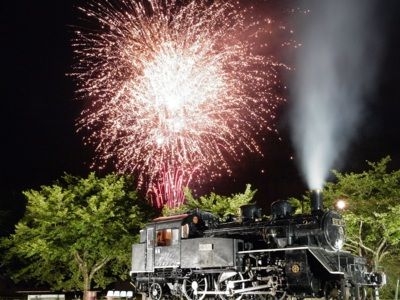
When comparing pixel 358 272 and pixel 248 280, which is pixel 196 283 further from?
pixel 358 272

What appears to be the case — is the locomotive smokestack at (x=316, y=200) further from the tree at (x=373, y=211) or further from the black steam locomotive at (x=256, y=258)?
the tree at (x=373, y=211)

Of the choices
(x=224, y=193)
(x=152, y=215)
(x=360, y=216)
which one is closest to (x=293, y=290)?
(x=360, y=216)

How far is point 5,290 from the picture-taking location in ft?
102

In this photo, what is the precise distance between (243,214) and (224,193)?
2445cm

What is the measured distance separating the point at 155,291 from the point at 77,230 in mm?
6827

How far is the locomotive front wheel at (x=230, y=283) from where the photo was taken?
15.3 m

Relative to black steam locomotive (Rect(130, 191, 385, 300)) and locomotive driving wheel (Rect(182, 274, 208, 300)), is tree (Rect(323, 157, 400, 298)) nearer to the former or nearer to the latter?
black steam locomotive (Rect(130, 191, 385, 300))

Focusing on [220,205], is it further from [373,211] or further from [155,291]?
[155,291]

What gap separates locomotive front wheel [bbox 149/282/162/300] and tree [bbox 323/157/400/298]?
8917 millimetres

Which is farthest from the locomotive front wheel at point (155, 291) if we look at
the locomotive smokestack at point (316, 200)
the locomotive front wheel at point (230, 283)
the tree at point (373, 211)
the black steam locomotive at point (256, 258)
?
the tree at point (373, 211)

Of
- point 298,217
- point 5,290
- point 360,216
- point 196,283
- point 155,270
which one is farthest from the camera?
point 5,290

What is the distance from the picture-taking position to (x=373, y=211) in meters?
23.0

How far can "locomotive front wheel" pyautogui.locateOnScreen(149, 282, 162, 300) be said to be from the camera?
59.4ft

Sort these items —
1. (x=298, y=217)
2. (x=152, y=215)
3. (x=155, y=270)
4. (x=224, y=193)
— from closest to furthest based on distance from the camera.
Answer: (x=298, y=217) → (x=155, y=270) → (x=152, y=215) → (x=224, y=193)
